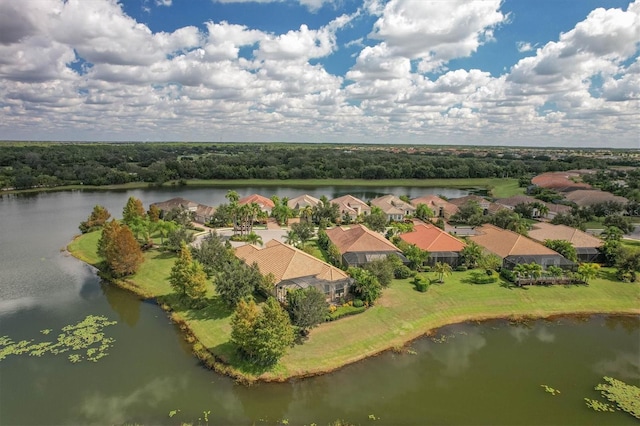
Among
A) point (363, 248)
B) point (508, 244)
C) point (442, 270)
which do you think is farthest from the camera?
point (508, 244)

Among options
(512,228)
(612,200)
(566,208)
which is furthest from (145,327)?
(612,200)

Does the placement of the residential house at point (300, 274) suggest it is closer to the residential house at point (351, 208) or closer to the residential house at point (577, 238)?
the residential house at point (577, 238)

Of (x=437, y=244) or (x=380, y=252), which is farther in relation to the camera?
(x=437, y=244)

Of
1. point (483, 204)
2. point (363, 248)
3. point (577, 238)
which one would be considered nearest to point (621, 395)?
point (363, 248)

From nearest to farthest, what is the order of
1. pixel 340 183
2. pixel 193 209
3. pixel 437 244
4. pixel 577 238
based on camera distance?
pixel 437 244 → pixel 577 238 → pixel 193 209 → pixel 340 183

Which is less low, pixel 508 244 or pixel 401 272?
pixel 508 244

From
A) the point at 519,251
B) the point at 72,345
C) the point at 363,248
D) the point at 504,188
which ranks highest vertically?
the point at 504,188

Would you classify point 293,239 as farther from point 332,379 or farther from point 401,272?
point 332,379
